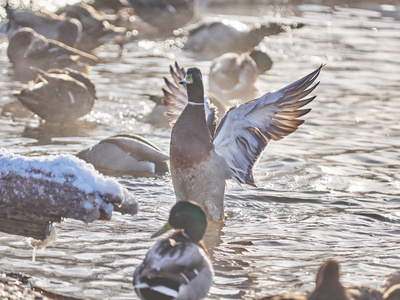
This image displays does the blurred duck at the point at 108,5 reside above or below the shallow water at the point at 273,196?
above

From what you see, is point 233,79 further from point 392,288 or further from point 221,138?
point 392,288

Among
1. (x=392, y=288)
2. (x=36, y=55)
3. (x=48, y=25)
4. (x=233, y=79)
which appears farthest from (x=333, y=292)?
(x=48, y=25)

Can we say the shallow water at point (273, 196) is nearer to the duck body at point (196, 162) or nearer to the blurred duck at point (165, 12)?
the duck body at point (196, 162)

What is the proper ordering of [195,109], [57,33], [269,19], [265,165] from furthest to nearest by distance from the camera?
[269,19], [57,33], [265,165], [195,109]

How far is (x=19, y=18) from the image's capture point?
642 inches

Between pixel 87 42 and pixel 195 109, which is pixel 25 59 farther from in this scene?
pixel 195 109

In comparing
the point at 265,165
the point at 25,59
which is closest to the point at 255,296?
the point at 265,165

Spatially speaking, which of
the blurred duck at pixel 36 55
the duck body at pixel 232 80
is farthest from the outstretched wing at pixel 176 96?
the blurred duck at pixel 36 55

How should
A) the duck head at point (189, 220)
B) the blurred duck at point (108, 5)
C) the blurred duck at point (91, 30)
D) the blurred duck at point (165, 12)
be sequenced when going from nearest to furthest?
the duck head at point (189, 220)
the blurred duck at point (91, 30)
the blurred duck at point (165, 12)
the blurred duck at point (108, 5)

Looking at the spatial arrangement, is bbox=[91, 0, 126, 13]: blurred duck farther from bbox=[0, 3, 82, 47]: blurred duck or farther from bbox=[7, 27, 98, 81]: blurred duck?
bbox=[7, 27, 98, 81]: blurred duck

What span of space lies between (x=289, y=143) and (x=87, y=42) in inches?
294

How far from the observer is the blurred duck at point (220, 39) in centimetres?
1717

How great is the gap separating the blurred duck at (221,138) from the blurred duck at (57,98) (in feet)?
12.5

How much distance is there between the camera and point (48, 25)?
53.0ft
